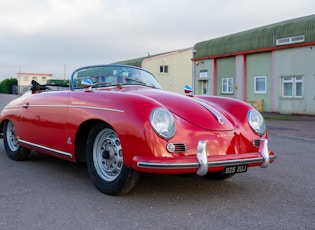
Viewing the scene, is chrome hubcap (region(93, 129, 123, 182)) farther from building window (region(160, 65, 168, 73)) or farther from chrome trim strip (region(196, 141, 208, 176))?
building window (region(160, 65, 168, 73))

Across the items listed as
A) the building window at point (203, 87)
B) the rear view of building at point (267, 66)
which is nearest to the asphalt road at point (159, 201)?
the rear view of building at point (267, 66)

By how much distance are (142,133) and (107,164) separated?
736mm

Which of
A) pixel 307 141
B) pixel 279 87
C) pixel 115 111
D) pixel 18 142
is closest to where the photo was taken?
pixel 115 111

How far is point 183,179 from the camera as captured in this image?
4617mm

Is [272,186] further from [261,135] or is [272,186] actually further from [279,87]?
[279,87]

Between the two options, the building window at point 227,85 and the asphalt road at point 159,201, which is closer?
the asphalt road at point 159,201

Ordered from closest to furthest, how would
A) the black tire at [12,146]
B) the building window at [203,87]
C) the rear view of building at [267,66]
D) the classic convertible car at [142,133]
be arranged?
the classic convertible car at [142,133] < the black tire at [12,146] < the rear view of building at [267,66] < the building window at [203,87]

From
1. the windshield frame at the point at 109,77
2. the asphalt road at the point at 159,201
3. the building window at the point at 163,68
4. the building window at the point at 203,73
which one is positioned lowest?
the asphalt road at the point at 159,201

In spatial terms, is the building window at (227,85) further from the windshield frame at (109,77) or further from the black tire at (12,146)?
the black tire at (12,146)

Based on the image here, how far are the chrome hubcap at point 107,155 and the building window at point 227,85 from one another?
21613 millimetres

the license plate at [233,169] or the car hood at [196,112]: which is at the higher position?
the car hood at [196,112]

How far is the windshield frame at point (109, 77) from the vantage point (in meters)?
5.04

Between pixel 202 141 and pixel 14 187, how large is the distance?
7.25ft

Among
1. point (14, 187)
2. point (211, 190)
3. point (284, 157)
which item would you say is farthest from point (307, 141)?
point (14, 187)
